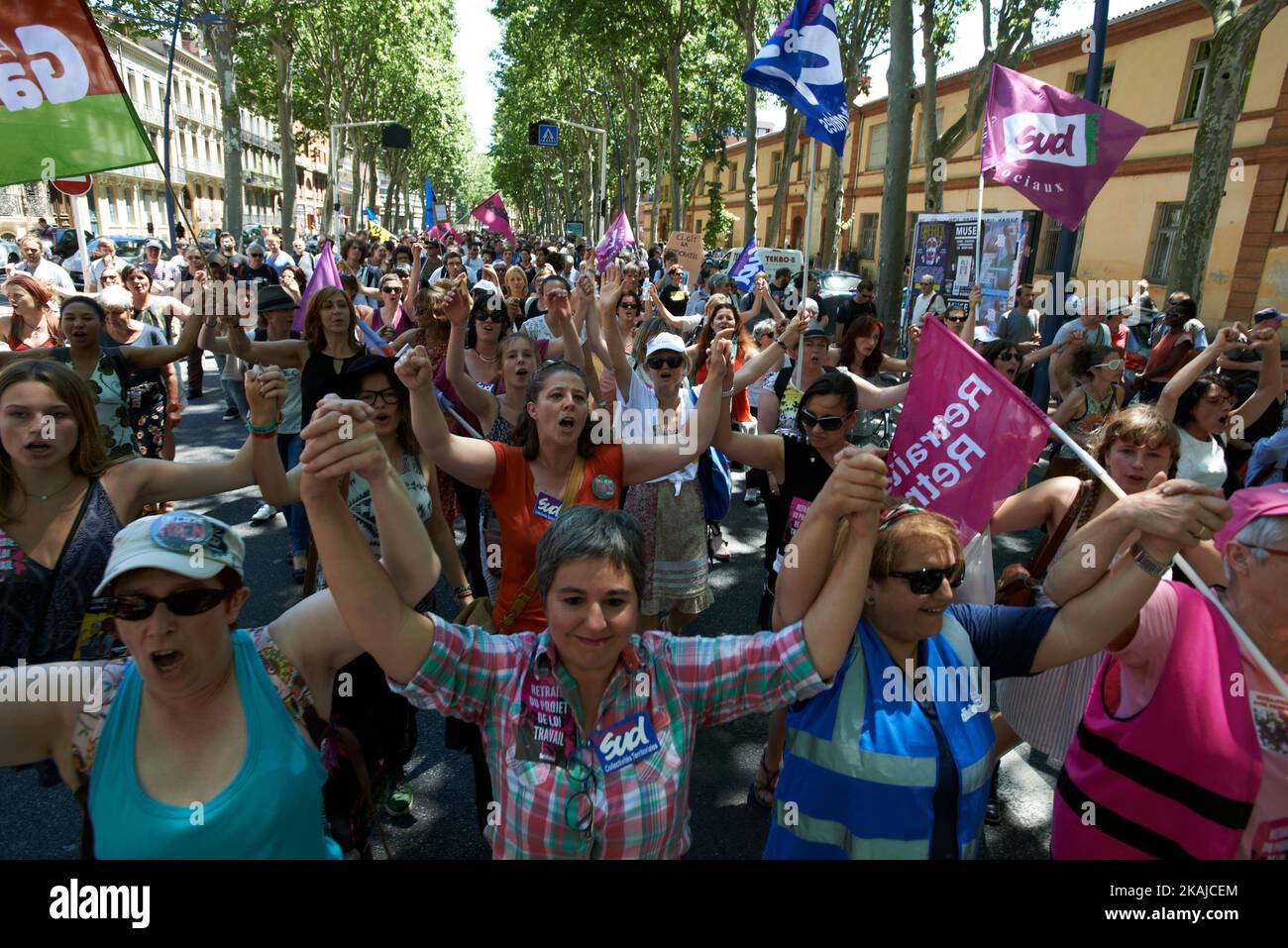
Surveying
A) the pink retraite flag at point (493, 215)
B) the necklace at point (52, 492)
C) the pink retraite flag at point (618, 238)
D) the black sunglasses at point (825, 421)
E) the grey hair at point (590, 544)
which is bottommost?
the necklace at point (52, 492)

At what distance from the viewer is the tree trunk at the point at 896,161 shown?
37.4 feet

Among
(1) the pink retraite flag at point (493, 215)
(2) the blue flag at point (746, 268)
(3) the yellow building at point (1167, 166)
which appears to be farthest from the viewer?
(3) the yellow building at point (1167, 166)

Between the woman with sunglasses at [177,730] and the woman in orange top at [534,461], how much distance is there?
1.05 meters

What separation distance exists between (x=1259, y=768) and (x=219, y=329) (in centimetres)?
552

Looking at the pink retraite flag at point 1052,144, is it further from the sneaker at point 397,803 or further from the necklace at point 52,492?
the necklace at point 52,492

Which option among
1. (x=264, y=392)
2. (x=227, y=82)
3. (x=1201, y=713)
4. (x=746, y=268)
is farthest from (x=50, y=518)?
(x=227, y=82)

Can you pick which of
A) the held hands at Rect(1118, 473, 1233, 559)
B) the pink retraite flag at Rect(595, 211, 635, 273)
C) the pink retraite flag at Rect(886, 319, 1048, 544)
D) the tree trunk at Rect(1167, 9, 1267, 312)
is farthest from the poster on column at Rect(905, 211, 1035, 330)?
the held hands at Rect(1118, 473, 1233, 559)

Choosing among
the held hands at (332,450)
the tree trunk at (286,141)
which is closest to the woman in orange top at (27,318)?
the held hands at (332,450)

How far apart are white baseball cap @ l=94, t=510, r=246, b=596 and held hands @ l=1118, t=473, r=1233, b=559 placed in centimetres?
194

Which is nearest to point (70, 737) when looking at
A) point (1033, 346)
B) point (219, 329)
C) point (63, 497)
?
point (63, 497)

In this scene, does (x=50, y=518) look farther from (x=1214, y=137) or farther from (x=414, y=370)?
(x=1214, y=137)

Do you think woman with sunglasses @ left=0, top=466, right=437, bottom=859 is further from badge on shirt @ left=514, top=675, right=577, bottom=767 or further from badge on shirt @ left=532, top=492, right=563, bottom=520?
badge on shirt @ left=532, top=492, right=563, bottom=520

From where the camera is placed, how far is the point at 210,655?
159 cm
